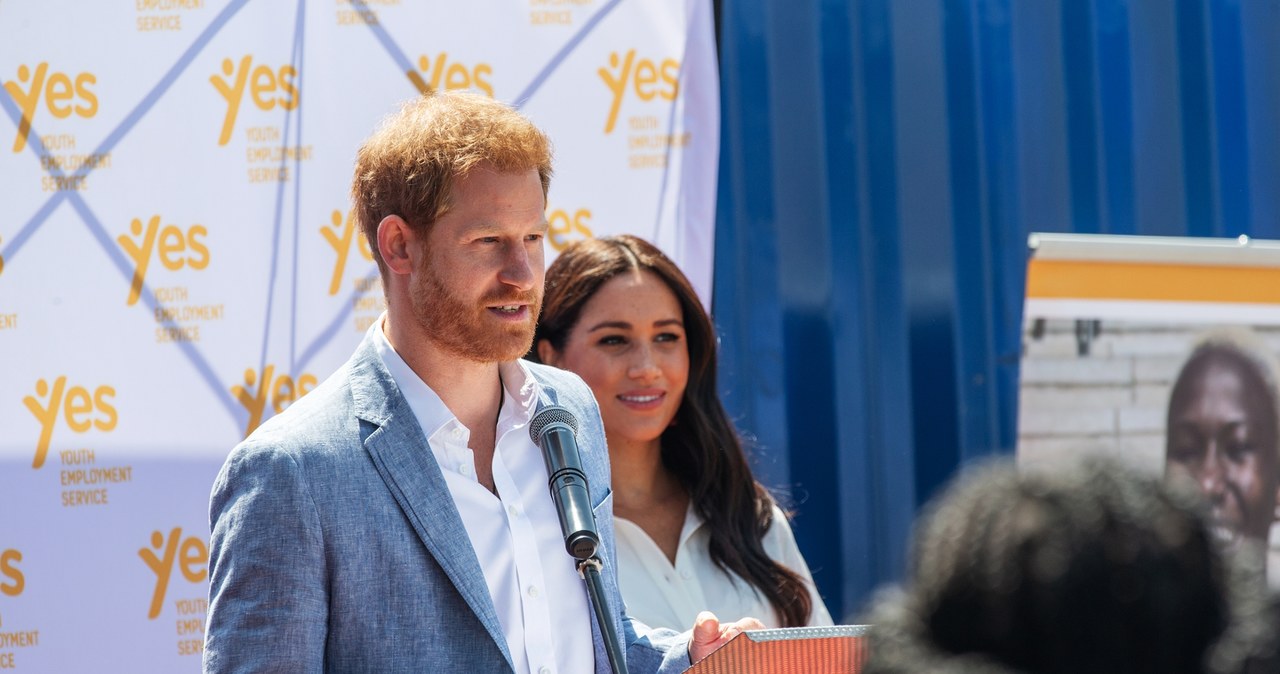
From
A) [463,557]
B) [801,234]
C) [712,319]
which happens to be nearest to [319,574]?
[463,557]

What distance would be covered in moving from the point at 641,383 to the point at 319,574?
1424mm

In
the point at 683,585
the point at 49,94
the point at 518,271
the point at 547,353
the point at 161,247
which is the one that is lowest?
the point at 683,585

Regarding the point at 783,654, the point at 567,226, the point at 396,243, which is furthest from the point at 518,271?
the point at 567,226

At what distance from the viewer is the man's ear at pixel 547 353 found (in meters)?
3.12

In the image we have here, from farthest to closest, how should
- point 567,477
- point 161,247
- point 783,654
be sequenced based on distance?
point 161,247
point 567,477
point 783,654

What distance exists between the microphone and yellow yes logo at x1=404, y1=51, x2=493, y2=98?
155cm

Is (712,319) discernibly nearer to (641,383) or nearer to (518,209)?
(641,383)

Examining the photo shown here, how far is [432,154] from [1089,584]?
156cm

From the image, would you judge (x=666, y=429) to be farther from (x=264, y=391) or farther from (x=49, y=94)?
(x=49, y=94)

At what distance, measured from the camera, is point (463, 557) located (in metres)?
1.78

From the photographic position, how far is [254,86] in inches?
128

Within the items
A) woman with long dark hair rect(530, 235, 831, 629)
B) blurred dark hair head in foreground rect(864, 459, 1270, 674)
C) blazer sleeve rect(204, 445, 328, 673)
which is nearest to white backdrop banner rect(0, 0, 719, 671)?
woman with long dark hair rect(530, 235, 831, 629)

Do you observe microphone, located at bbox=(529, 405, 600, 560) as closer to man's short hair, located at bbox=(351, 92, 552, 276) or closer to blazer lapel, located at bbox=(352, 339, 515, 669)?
blazer lapel, located at bbox=(352, 339, 515, 669)

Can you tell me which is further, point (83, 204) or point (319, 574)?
point (83, 204)
